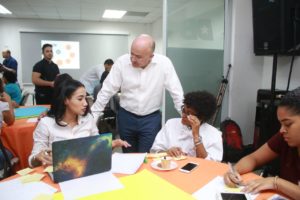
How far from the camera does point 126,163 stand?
1.43 metres

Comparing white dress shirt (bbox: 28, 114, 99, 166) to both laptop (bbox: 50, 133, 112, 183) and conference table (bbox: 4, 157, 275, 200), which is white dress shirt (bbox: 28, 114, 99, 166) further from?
laptop (bbox: 50, 133, 112, 183)

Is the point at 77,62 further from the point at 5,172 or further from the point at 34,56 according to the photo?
the point at 5,172

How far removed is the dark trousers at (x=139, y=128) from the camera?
2.23 meters

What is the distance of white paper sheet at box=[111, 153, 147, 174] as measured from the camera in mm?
1345

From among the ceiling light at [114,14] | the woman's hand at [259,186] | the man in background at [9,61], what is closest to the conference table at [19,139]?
the woman's hand at [259,186]

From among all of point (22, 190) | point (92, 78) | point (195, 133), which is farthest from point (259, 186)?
point (92, 78)

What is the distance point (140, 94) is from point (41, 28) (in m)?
6.44

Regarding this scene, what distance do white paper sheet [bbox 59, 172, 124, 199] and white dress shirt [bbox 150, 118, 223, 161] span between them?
2.03ft

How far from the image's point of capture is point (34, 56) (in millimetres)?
7633

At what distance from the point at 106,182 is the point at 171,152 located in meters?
0.48

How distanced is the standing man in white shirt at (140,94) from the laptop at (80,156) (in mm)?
938

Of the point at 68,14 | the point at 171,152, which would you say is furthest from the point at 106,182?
the point at 68,14

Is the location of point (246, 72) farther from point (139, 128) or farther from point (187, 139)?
point (187, 139)

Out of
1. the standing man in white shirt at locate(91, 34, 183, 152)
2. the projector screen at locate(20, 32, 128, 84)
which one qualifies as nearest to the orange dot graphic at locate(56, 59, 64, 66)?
the projector screen at locate(20, 32, 128, 84)
